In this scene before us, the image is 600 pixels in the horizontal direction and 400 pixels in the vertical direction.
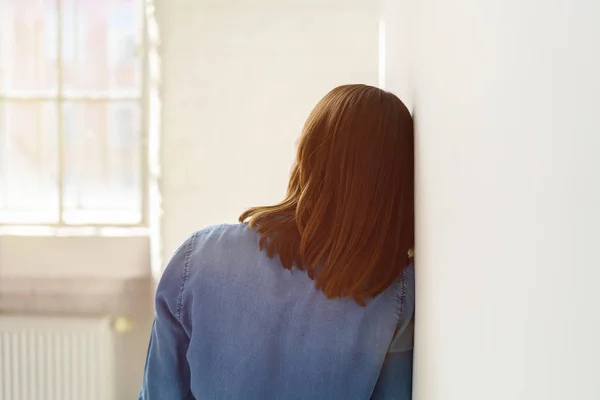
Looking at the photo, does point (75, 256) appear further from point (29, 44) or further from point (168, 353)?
point (168, 353)

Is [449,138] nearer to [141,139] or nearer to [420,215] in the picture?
[420,215]

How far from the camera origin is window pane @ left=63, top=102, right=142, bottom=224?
9.32ft

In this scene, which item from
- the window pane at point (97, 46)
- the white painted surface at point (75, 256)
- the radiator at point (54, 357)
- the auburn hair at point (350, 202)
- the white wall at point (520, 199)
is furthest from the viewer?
the window pane at point (97, 46)

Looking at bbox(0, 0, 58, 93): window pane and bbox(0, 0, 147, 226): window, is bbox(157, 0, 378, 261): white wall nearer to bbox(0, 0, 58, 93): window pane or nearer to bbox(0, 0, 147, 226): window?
bbox(0, 0, 147, 226): window

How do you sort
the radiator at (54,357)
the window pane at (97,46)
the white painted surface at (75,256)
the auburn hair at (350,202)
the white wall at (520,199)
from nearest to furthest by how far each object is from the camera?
the white wall at (520,199)
the auburn hair at (350,202)
the radiator at (54,357)
the white painted surface at (75,256)
the window pane at (97,46)

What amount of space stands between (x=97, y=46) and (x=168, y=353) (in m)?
1.98

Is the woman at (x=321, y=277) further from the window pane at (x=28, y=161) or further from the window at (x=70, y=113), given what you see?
the window pane at (x=28, y=161)

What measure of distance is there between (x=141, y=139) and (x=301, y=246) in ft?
6.02

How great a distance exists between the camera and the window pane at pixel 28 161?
2871 mm

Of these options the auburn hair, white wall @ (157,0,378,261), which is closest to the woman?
the auburn hair

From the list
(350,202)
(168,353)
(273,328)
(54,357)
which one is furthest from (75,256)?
(350,202)

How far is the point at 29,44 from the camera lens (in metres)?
2.84

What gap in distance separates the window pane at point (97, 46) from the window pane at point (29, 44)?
0.06 metres

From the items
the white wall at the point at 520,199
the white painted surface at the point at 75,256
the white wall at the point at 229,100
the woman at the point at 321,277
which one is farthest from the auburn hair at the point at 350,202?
the white painted surface at the point at 75,256
